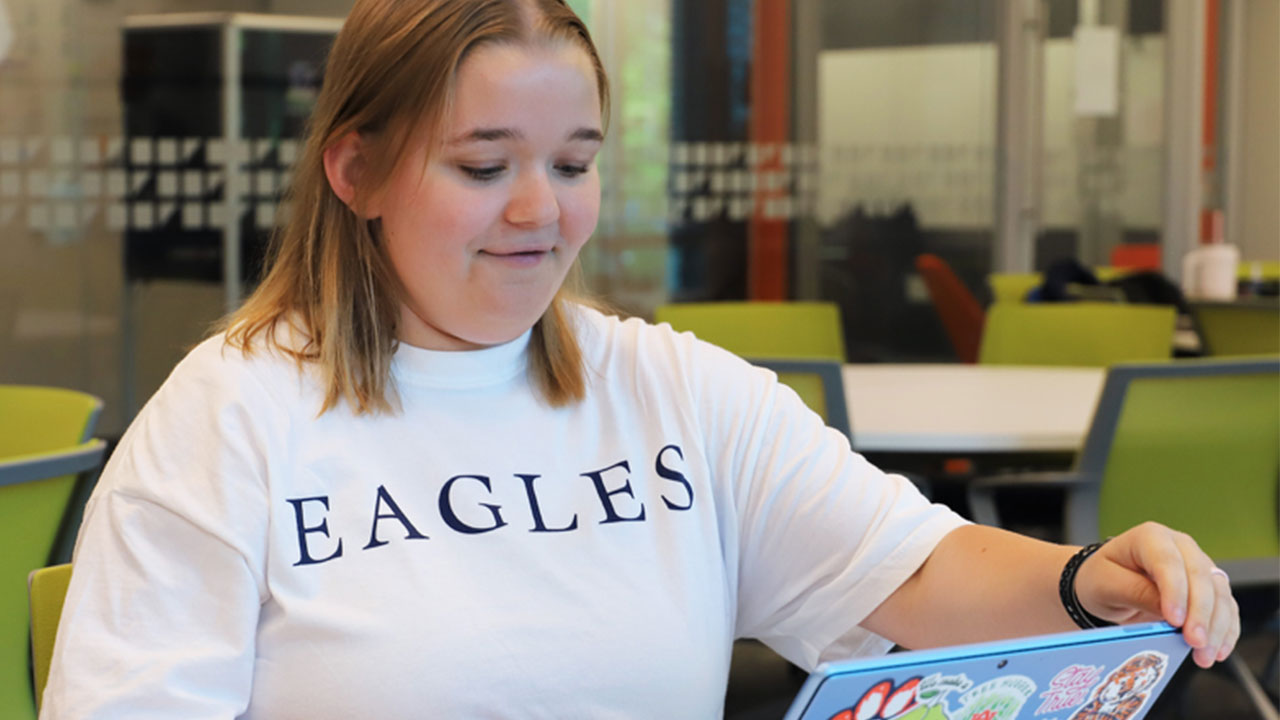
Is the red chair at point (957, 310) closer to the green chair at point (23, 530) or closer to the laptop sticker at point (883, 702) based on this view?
the green chair at point (23, 530)

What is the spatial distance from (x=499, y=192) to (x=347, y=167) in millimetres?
169

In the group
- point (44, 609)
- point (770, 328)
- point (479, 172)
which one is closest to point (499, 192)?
point (479, 172)

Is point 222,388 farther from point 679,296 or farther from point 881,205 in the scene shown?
point 881,205

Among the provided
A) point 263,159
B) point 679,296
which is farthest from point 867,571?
point 679,296

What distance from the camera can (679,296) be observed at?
6.89 m

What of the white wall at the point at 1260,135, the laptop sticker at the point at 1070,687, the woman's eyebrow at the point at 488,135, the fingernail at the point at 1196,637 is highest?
the white wall at the point at 1260,135

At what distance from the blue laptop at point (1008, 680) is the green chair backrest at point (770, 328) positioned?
298 centimetres

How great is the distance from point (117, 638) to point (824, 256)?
6.35 metres

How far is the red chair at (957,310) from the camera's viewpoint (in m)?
6.08

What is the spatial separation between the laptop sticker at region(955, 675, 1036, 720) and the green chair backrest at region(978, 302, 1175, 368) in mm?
3051

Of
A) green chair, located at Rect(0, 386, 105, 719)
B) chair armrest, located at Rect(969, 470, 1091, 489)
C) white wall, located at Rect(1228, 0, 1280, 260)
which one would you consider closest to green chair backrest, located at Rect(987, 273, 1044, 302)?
chair armrest, located at Rect(969, 470, 1091, 489)

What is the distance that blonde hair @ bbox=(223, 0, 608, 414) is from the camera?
1213 mm

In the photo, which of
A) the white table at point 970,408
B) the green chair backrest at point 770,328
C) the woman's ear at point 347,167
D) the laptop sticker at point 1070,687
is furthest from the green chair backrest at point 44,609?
the green chair backrest at point 770,328

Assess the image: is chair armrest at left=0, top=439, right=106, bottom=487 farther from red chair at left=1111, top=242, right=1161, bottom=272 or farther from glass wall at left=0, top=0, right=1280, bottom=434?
red chair at left=1111, top=242, right=1161, bottom=272
